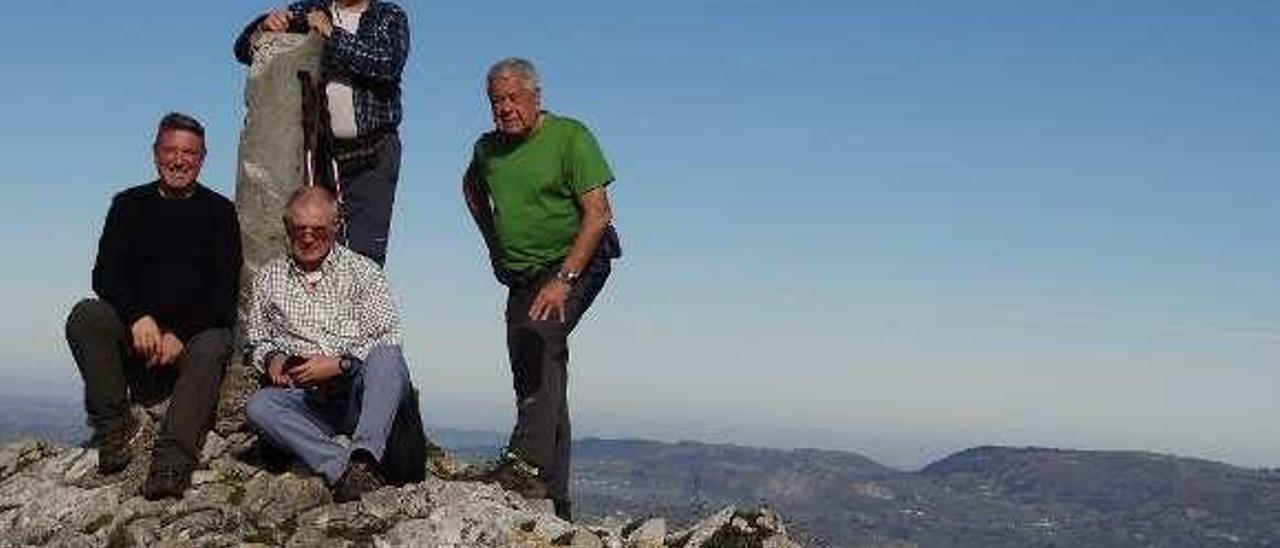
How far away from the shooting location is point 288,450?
1143 centimetres

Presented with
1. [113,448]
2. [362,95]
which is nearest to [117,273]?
[113,448]

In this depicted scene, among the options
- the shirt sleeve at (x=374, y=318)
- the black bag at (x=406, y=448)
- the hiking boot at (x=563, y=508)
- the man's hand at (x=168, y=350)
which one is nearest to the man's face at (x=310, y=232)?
the shirt sleeve at (x=374, y=318)

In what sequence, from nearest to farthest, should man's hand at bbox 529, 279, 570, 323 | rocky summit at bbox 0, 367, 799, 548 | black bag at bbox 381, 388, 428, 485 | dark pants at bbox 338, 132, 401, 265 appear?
rocky summit at bbox 0, 367, 799, 548 < black bag at bbox 381, 388, 428, 485 < man's hand at bbox 529, 279, 570, 323 < dark pants at bbox 338, 132, 401, 265

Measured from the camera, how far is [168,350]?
11.6m

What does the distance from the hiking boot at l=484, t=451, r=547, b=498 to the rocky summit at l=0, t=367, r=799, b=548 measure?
0.58 feet

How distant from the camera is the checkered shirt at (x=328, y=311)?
36.0 feet

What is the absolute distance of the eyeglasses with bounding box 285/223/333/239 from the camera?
35.3 feet

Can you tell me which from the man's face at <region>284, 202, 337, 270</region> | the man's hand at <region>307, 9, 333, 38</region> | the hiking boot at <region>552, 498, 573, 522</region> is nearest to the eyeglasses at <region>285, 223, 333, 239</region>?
the man's face at <region>284, 202, 337, 270</region>

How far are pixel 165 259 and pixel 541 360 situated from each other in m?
3.50

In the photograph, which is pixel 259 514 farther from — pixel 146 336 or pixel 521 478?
pixel 521 478

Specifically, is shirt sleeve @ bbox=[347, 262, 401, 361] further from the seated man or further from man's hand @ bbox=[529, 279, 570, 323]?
man's hand @ bbox=[529, 279, 570, 323]

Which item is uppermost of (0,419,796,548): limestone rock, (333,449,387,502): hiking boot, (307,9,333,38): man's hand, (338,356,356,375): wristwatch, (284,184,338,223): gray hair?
(307,9,333,38): man's hand

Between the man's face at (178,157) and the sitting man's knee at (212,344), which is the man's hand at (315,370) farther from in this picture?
the man's face at (178,157)

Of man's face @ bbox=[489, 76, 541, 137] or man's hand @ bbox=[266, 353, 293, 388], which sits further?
man's face @ bbox=[489, 76, 541, 137]
